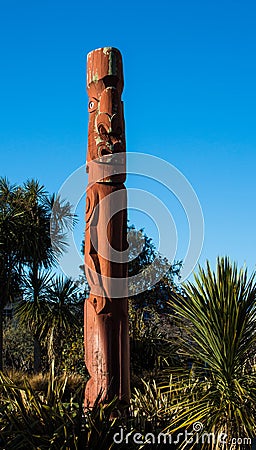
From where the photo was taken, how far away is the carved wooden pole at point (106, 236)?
602 cm

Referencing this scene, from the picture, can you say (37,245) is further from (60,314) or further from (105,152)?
(105,152)

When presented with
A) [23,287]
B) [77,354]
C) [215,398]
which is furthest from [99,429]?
[23,287]

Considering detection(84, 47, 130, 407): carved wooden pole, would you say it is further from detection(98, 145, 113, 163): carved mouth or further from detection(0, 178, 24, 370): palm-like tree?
detection(0, 178, 24, 370): palm-like tree

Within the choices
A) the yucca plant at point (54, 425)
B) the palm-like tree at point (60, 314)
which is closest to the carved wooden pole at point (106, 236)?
the yucca plant at point (54, 425)

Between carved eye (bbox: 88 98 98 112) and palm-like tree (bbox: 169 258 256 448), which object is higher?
carved eye (bbox: 88 98 98 112)

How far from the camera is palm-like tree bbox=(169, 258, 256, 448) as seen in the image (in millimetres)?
6055

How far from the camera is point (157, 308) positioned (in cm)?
1811

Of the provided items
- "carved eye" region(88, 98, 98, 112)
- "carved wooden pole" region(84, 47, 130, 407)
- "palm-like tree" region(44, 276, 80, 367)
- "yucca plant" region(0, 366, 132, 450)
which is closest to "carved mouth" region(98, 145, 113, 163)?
"carved wooden pole" region(84, 47, 130, 407)

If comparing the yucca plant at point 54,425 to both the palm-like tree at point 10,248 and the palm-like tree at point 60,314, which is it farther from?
the palm-like tree at point 10,248

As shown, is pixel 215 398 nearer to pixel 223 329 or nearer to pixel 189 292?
pixel 223 329

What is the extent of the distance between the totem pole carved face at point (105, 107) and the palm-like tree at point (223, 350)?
175 cm

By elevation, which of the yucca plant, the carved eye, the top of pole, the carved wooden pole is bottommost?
the yucca plant

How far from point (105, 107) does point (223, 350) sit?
2.91 metres

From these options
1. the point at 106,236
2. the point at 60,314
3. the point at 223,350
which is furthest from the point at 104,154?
the point at 60,314
